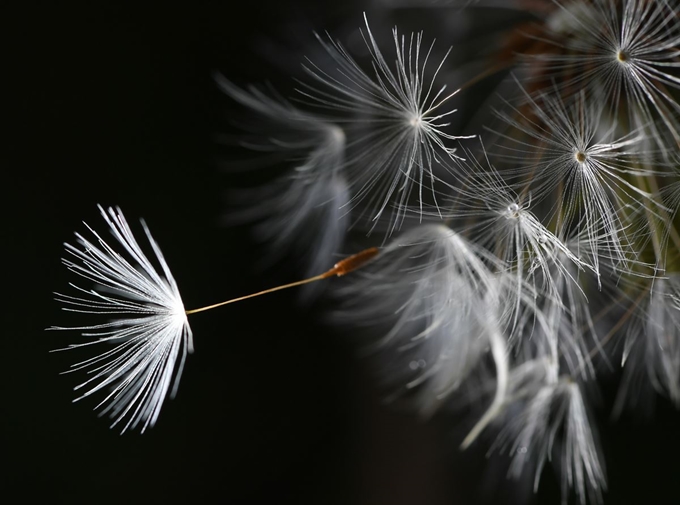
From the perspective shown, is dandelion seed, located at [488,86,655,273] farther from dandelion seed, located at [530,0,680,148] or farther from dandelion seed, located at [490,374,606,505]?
dandelion seed, located at [490,374,606,505]

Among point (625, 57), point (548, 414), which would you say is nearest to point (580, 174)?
point (625, 57)

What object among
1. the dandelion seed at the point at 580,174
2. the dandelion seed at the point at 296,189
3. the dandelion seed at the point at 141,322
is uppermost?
the dandelion seed at the point at 296,189

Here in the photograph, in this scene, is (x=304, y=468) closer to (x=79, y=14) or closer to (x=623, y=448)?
(x=623, y=448)

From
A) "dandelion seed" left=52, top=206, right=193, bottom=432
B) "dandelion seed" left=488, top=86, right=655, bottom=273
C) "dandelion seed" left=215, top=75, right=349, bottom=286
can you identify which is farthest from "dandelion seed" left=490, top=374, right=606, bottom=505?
"dandelion seed" left=52, top=206, right=193, bottom=432

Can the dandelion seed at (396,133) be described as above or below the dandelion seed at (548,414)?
above

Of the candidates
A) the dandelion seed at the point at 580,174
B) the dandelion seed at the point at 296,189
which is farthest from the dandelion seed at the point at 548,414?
the dandelion seed at the point at 296,189

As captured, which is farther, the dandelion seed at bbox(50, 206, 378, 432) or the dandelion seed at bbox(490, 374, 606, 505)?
the dandelion seed at bbox(490, 374, 606, 505)

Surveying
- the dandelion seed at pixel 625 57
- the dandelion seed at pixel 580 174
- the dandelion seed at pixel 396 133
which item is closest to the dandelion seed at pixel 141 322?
the dandelion seed at pixel 396 133

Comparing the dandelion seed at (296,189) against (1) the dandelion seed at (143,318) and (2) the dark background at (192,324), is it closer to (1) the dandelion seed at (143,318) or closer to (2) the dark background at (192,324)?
(2) the dark background at (192,324)

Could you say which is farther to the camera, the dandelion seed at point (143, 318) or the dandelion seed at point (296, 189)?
the dandelion seed at point (296, 189)
